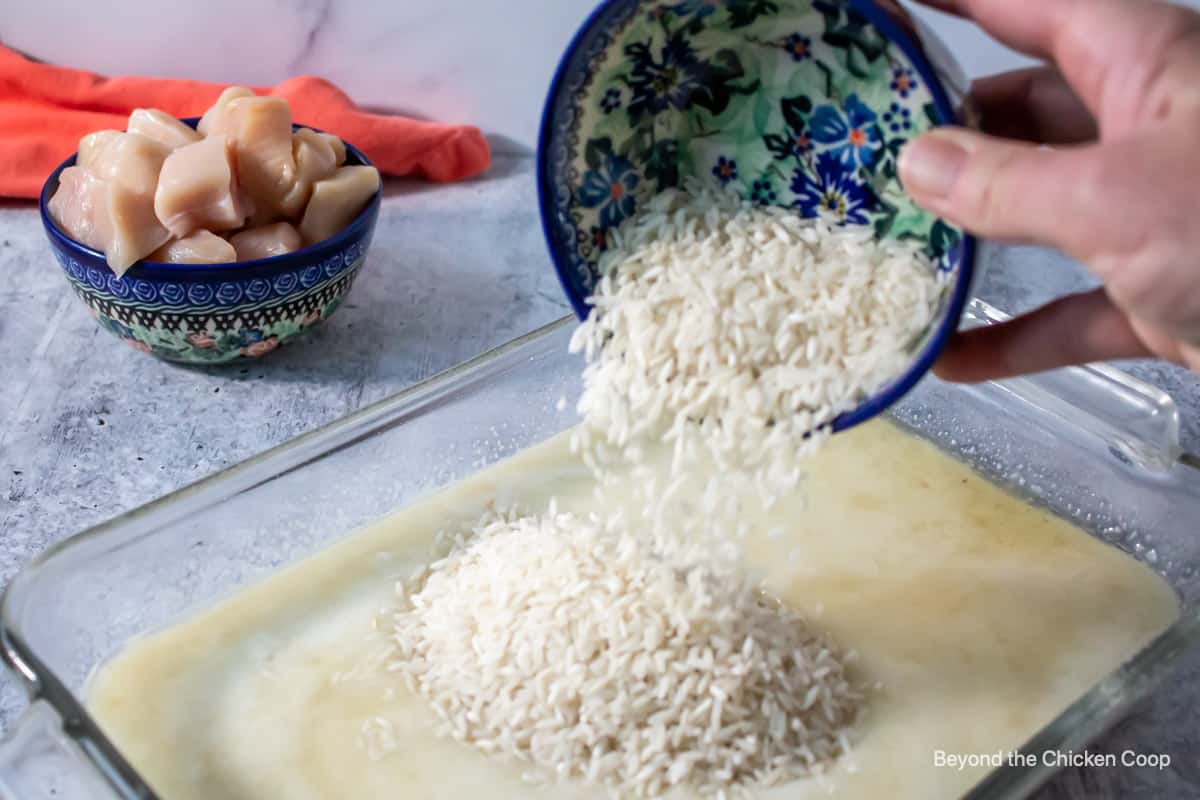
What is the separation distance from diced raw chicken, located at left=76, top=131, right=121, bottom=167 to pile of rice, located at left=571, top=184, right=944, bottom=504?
0.87 metres

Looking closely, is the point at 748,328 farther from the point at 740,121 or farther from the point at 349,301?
the point at 349,301

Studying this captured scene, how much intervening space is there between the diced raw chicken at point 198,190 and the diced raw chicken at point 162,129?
94mm

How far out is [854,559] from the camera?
56.4 inches

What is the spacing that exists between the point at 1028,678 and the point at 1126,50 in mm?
689

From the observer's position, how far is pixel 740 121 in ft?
3.99

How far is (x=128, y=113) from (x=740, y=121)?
61.8 inches

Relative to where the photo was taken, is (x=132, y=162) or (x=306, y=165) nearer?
(x=132, y=162)

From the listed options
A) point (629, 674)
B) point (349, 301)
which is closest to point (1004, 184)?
point (629, 674)

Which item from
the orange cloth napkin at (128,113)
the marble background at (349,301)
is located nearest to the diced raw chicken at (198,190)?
the marble background at (349,301)

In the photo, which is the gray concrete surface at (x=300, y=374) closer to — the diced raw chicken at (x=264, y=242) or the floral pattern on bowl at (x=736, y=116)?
the diced raw chicken at (x=264, y=242)

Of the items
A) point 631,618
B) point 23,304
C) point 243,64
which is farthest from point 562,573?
point 243,64

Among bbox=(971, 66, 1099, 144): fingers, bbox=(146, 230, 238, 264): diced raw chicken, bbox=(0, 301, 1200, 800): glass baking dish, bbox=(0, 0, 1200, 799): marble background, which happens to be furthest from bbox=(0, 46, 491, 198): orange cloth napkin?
bbox=(971, 66, 1099, 144): fingers

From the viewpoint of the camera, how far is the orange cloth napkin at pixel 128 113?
2170 mm

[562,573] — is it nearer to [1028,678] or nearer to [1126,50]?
[1028,678]
